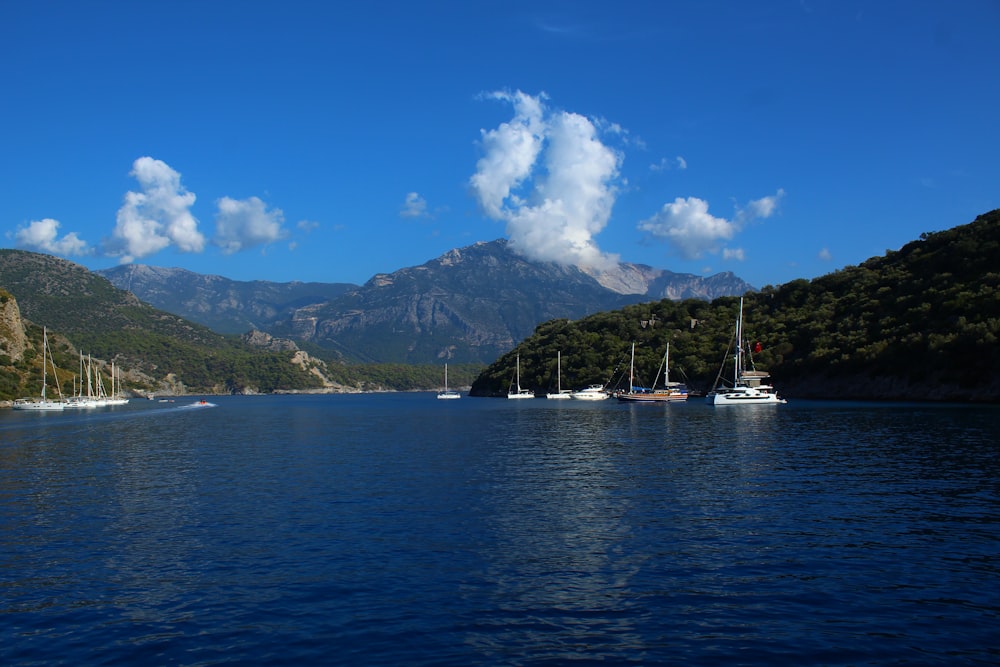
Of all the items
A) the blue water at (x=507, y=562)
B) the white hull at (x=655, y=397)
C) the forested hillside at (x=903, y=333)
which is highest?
the forested hillside at (x=903, y=333)

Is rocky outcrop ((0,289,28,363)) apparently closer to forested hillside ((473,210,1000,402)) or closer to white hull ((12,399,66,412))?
white hull ((12,399,66,412))

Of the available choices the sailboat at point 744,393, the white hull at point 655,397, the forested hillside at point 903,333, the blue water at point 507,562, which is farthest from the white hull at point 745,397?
the blue water at point 507,562

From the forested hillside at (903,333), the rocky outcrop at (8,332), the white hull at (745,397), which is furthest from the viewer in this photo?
the rocky outcrop at (8,332)

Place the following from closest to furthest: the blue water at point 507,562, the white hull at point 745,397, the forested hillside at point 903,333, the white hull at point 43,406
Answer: the blue water at point 507,562 < the forested hillside at point 903,333 < the white hull at point 745,397 < the white hull at point 43,406

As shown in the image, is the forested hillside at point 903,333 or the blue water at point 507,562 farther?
the forested hillside at point 903,333

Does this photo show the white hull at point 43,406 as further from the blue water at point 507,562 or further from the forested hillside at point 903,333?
the forested hillside at point 903,333

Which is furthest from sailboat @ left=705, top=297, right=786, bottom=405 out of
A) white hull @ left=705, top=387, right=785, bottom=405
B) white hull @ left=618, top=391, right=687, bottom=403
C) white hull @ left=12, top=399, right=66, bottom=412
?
white hull @ left=12, top=399, right=66, bottom=412

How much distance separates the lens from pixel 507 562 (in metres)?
25.4

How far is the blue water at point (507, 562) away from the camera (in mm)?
18125

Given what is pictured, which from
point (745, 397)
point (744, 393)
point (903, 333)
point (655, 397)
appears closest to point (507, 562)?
point (745, 397)

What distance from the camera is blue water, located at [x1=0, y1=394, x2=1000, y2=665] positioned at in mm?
18125

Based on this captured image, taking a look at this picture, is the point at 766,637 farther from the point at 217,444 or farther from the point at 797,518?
the point at 217,444

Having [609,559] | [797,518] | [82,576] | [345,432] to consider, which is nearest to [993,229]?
[345,432]

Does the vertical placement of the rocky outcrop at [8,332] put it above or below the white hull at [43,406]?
above
